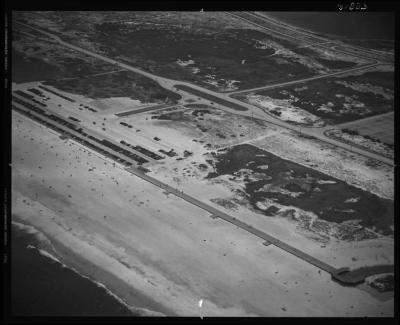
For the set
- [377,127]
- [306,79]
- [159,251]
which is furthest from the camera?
[306,79]

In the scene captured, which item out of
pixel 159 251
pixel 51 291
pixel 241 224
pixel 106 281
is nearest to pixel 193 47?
pixel 241 224

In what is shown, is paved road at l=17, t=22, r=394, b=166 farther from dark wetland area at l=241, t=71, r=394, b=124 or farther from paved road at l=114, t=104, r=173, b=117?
paved road at l=114, t=104, r=173, b=117

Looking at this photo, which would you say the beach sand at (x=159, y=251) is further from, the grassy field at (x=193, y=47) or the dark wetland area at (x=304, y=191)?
the grassy field at (x=193, y=47)

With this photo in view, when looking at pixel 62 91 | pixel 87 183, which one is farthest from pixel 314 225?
pixel 62 91

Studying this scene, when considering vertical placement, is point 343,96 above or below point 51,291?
above

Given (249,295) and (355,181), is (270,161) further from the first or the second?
(249,295)

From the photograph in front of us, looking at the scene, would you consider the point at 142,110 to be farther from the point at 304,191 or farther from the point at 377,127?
the point at 377,127
